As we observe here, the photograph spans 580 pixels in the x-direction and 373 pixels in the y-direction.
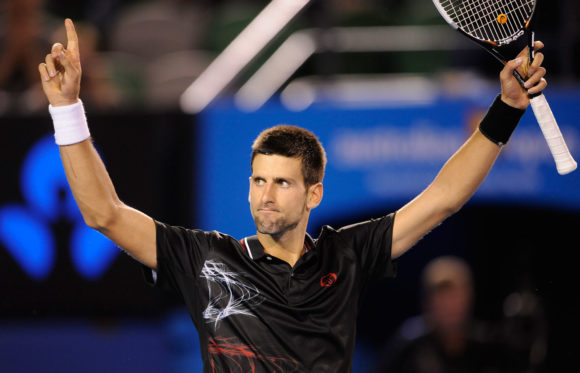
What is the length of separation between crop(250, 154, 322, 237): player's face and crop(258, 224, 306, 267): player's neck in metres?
0.03

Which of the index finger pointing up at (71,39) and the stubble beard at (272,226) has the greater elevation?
the index finger pointing up at (71,39)

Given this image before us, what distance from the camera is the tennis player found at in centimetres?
302

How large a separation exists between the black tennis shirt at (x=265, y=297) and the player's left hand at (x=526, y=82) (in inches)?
23.0

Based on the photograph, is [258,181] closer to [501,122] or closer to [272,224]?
[272,224]

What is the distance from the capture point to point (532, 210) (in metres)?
6.07

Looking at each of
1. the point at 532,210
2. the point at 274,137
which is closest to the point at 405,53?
the point at 532,210

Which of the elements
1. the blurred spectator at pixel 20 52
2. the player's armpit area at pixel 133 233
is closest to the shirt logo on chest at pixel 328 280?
the player's armpit area at pixel 133 233

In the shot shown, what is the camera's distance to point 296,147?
3143 mm

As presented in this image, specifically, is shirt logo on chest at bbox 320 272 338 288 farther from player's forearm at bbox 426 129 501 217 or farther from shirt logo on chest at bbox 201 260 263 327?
player's forearm at bbox 426 129 501 217

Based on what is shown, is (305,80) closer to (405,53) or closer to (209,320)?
(405,53)

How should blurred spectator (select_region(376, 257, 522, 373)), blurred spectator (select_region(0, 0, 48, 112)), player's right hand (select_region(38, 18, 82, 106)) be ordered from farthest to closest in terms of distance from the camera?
blurred spectator (select_region(0, 0, 48, 112))
blurred spectator (select_region(376, 257, 522, 373))
player's right hand (select_region(38, 18, 82, 106))

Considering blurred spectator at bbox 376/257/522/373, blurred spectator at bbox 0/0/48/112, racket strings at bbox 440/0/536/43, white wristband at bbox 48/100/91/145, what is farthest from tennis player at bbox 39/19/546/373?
blurred spectator at bbox 0/0/48/112

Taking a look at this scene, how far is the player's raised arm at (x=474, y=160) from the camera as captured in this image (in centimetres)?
310

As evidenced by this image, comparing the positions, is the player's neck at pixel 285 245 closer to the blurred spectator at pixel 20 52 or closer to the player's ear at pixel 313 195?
the player's ear at pixel 313 195
